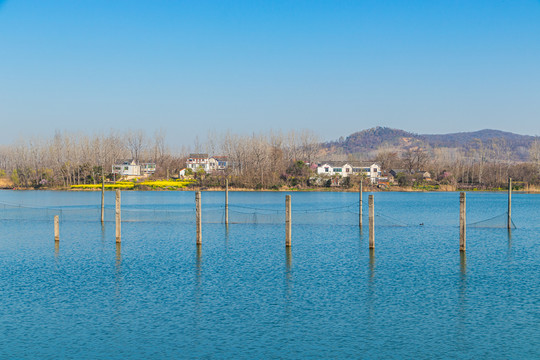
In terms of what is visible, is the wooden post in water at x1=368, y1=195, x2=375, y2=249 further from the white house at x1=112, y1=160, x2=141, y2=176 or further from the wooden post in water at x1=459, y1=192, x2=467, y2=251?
the white house at x1=112, y1=160, x2=141, y2=176

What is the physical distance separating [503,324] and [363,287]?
20.0 feet

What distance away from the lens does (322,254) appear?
30375mm

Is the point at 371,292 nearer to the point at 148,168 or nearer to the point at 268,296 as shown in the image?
the point at 268,296

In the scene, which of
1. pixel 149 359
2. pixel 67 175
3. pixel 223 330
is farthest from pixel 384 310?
pixel 67 175

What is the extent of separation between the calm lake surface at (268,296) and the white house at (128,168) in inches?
4107

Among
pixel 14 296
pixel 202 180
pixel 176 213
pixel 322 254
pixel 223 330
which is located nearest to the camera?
pixel 223 330

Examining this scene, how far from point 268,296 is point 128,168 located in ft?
423

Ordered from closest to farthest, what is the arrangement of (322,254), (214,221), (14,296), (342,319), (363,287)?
(342,319)
(14,296)
(363,287)
(322,254)
(214,221)

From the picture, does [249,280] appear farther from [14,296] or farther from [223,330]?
[14,296]

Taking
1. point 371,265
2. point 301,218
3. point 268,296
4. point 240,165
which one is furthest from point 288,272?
point 240,165

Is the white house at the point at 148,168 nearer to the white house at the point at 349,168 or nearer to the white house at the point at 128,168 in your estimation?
the white house at the point at 128,168

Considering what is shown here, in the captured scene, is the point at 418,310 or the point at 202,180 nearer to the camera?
the point at 418,310

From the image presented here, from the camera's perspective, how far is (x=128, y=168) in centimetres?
14425

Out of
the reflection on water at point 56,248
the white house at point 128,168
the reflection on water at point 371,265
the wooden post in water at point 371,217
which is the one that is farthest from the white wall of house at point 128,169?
the reflection on water at point 371,265
